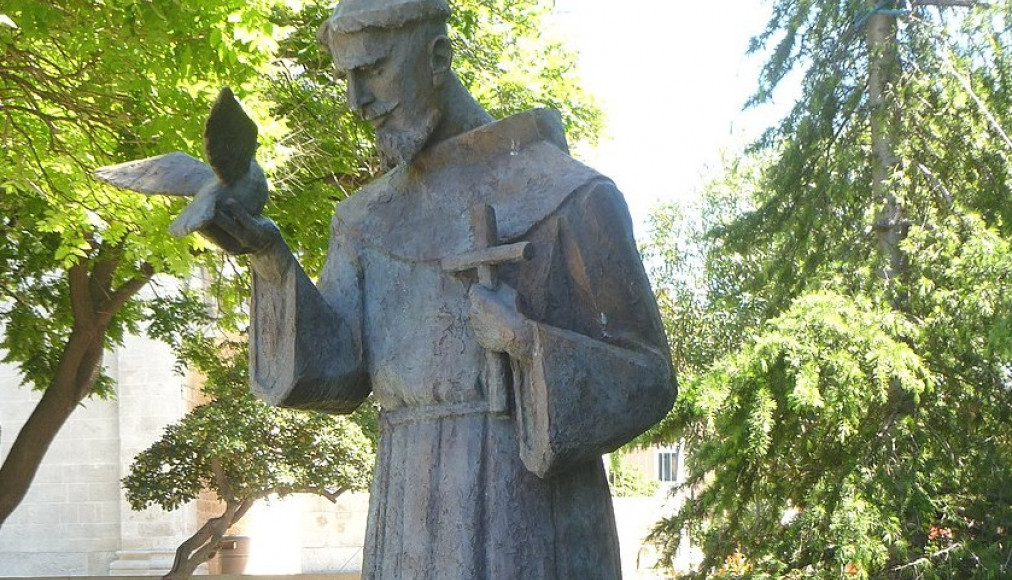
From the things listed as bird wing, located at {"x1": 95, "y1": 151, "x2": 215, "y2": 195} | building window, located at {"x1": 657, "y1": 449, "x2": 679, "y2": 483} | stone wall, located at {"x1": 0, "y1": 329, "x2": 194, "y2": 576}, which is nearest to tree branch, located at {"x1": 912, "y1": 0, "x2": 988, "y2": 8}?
bird wing, located at {"x1": 95, "y1": 151, "x2": 215, "y2": 195}

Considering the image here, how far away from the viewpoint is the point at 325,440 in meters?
17.5

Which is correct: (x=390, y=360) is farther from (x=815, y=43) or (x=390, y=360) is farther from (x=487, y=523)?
(x=815, y=43)

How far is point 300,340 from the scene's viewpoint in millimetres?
3805

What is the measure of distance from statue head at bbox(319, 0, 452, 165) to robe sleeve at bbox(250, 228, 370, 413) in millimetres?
448

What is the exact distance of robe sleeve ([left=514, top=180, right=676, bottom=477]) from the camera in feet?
11.4

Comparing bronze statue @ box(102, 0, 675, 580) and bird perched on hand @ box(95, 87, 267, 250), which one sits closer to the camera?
bird perched on hand @ box(95, 87, 267, 250)

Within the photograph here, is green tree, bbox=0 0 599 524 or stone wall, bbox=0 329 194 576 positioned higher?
green tree, bbox=0 0 599 524

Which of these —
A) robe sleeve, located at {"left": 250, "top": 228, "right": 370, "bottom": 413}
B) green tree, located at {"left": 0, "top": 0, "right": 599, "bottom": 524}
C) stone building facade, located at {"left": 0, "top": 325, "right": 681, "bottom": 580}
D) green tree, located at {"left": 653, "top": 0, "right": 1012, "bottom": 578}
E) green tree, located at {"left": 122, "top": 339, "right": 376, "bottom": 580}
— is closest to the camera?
robe sleeve, located at {"left": 250, "top": 228, "right": 370, "bottom": 413}

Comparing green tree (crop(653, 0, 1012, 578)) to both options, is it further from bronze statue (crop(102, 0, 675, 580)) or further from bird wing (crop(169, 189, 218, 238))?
bird wing (crop(169, 189, 218, 238))

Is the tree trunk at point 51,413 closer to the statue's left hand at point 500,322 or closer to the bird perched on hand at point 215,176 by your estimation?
the bird perched on hand at point 215,176

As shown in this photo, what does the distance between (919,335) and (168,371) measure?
15.5m

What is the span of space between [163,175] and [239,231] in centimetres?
34

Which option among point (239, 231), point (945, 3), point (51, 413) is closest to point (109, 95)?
point (51, 413)

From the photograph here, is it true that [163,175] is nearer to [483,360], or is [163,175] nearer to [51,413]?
[483,360]
